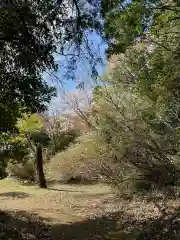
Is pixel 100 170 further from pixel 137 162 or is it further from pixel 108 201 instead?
pixel 137 162

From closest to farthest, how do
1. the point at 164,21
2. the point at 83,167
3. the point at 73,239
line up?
the point at 164,21
the point at 73,239
the point at 83,167

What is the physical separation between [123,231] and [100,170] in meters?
8.18

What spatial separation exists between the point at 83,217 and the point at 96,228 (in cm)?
232

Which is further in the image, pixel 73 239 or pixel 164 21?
pixel 73 239

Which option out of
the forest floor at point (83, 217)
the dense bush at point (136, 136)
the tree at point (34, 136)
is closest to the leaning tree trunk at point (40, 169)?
the tree at point (34, 136)

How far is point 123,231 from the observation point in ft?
50.8

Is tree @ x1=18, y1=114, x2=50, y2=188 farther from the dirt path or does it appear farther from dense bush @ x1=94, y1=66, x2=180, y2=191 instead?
dense bush @ x1=94, y1=66, x2=180, y2=191

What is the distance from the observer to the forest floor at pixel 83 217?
14.1 metres

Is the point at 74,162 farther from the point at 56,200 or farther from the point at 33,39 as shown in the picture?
the point at 33,39

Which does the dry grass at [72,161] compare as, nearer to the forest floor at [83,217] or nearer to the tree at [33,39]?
the forest floor at [83,217]

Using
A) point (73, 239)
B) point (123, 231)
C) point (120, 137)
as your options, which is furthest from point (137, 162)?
point (73, 239)

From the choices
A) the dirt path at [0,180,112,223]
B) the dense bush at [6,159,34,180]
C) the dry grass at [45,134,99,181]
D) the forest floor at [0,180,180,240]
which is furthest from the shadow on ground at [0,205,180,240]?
the dense bush at [6,159,34,180]

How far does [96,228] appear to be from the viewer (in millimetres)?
16156

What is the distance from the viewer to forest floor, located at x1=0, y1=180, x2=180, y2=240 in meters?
14.1
